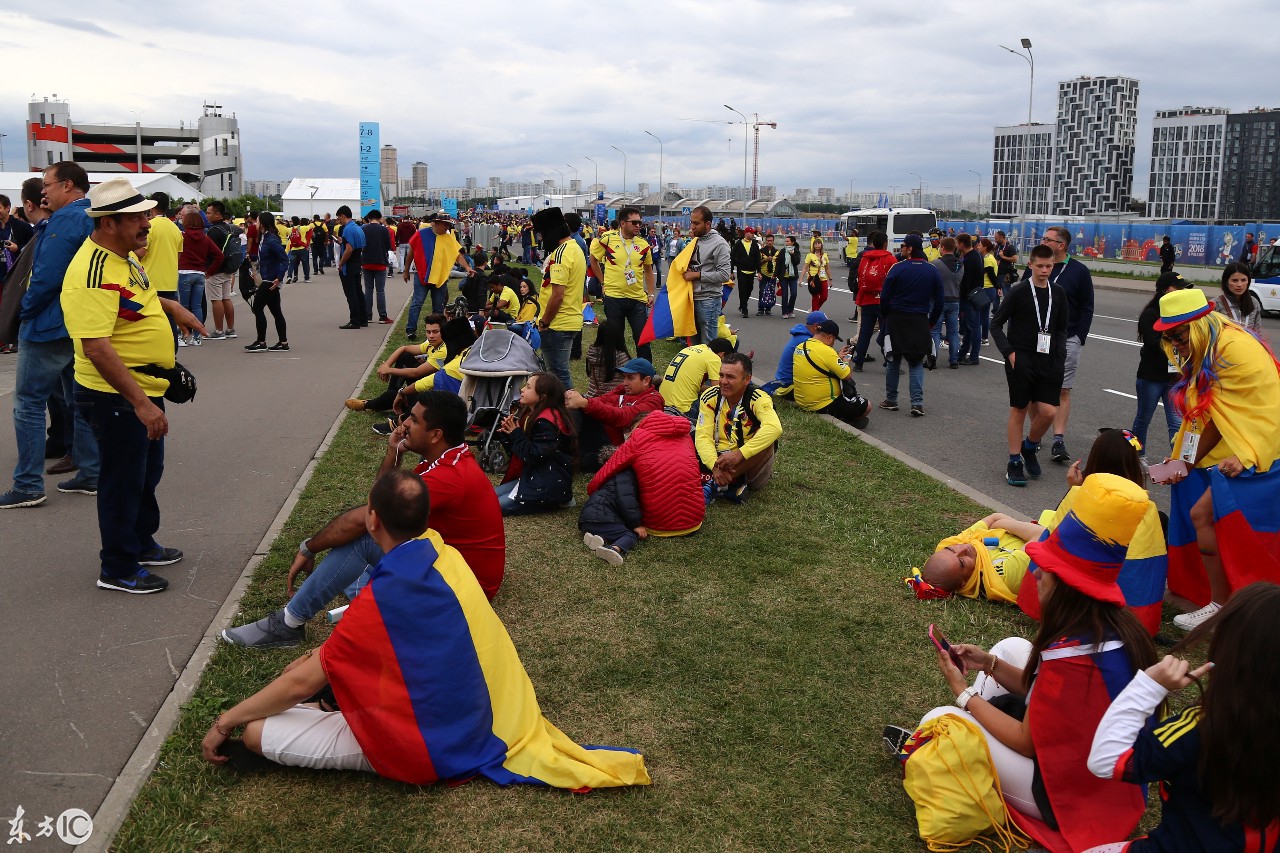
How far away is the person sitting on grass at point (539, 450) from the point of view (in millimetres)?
6855

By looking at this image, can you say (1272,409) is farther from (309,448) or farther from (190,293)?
(190,293)

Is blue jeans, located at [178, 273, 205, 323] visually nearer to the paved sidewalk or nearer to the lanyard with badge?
the paved sidewalk

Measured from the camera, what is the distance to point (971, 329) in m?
15.4

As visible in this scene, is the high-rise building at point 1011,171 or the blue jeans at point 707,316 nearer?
the blue jeans at point 707,316

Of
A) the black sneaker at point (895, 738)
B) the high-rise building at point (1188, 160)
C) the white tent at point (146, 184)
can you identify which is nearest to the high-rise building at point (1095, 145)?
the high-rise building at point (1188, 160)

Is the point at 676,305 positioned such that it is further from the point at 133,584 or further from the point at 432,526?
the point at 133,584

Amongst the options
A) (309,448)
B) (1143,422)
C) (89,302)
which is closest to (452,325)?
(309,448)

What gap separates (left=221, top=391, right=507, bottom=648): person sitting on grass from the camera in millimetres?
4672

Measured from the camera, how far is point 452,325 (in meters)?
9.16

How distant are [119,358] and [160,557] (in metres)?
1.43

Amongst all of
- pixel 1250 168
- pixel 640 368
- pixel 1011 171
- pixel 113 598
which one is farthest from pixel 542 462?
pixel 1011 171

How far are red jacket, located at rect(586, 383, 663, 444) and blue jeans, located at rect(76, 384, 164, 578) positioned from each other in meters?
3.35

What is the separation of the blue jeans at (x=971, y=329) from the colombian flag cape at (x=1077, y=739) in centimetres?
1271

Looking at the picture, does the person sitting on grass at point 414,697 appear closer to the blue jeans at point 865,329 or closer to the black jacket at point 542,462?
the black jacket at point 542,462
